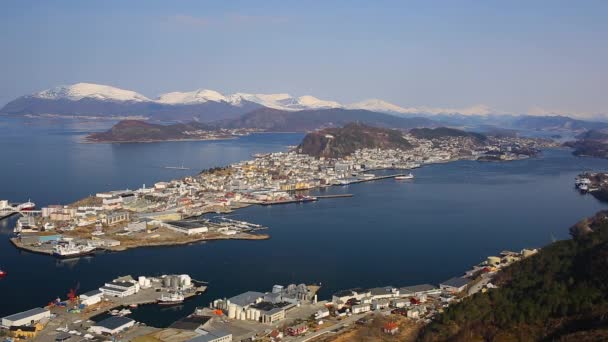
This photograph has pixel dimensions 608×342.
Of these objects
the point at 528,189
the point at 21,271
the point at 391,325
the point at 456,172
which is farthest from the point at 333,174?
the point at 391,325

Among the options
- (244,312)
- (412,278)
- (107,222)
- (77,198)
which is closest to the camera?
Result: (244,312)

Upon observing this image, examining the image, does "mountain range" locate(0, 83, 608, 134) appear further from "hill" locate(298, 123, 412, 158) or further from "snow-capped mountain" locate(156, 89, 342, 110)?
"hill" locate(298, 123, 412, 158)

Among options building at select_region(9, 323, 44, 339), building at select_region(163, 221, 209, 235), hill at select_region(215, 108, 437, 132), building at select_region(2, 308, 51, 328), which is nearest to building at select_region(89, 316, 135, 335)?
building at select_region(9, 323, 44, 339)

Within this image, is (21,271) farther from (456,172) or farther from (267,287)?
(456,172)

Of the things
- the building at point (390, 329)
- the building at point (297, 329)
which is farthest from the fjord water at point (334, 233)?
the building at point (390, 329)

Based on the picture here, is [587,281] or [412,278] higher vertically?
[587,281]
